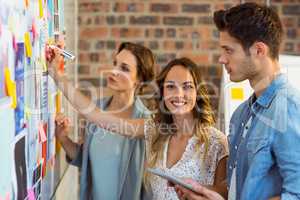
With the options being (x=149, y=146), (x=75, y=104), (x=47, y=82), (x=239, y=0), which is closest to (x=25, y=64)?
(x=47, y=82)

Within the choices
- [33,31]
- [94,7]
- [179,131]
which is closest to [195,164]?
[179,131]

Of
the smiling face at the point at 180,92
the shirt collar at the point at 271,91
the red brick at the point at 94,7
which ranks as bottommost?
the smiling face at the point at 180,92

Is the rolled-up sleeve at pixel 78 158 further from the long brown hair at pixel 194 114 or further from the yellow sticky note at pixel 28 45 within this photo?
the yellow sticky note at pixel 28 45

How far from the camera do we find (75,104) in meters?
2.08

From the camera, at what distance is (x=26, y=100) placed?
1563 mm

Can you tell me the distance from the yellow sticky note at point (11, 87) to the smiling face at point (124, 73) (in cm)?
95

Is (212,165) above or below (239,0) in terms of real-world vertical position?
below

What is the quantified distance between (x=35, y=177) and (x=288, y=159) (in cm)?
83

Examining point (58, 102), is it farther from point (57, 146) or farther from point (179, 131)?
point (179, 131)

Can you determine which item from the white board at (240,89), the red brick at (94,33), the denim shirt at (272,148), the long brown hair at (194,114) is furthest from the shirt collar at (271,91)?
the red brick at (94,33)

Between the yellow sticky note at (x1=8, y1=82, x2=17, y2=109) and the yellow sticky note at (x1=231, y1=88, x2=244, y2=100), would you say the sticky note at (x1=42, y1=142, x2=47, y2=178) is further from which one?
the yellow sticky note at (x1=231, y1=88, x2=244, y2=100)

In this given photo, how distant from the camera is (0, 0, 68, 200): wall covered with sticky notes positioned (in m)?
1.33

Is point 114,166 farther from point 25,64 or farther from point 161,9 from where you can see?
point 161,9

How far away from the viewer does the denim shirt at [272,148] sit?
4.82ft
